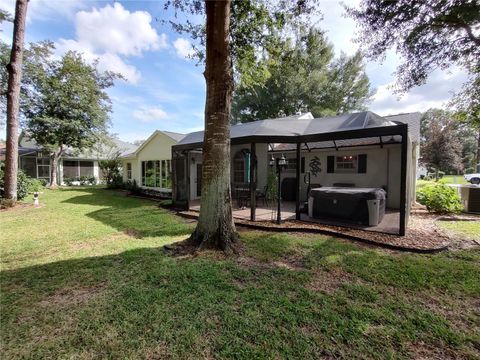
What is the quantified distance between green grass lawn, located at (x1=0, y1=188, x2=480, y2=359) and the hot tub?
1789 millimetres

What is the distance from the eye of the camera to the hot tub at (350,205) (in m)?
6.63

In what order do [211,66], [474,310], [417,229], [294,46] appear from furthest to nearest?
[294,46], [417,229], [211,66], [474,310]

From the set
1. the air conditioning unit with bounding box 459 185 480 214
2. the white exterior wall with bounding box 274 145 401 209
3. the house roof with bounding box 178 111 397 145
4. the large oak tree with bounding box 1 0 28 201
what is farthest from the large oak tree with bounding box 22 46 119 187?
the air conditioning unit with bounding box 459 185 480 214

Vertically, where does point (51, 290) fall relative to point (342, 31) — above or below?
below

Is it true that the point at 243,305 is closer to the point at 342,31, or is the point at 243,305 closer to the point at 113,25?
the point at 113,25

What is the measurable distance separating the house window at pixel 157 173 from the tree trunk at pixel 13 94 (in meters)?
6.57

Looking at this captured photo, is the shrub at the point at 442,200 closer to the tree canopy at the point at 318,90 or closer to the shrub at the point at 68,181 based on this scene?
the tree canopy at the point at 318,90

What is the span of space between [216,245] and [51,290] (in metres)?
2.69

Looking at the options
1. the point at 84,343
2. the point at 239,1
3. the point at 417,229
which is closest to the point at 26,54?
the point at 239,1

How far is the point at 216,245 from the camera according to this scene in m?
4.85

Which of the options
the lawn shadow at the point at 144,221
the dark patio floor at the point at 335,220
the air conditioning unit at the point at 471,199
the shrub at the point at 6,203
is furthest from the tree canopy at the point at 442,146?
the shrub at the point at 6,203

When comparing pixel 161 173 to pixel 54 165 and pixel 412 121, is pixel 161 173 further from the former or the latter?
pixel 412 121

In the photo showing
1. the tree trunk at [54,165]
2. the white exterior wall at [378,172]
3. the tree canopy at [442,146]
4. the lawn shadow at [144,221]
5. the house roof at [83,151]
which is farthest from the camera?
the tree canopy at [442,146]

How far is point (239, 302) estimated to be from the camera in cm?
305
